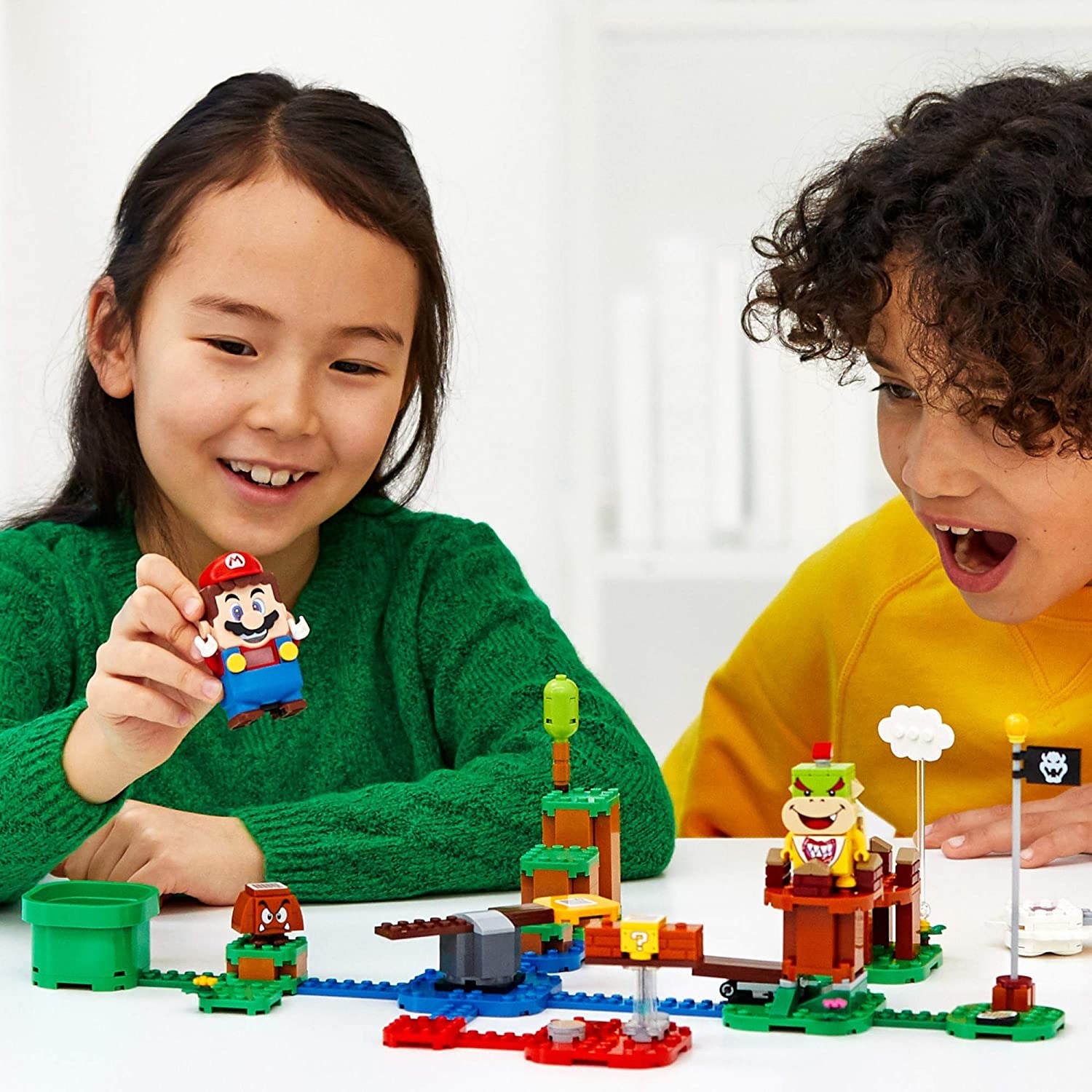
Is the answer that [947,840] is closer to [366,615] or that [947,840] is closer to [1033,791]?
[1033,791]

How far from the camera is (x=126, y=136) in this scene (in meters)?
2.62

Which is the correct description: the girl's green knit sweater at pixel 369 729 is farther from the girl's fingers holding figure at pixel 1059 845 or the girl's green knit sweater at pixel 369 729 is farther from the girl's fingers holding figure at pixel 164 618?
the girl's fingers holding figure at pixel 1059 845

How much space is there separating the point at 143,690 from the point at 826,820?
0.35 meters

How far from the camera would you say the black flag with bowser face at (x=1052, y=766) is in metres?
0.81

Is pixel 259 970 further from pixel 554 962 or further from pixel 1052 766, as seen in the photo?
pixel 1052 766

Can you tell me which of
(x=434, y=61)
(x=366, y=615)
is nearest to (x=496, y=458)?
(x=434, y=61)

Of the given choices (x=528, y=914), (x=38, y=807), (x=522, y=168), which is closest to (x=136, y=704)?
(x=38, y=807)

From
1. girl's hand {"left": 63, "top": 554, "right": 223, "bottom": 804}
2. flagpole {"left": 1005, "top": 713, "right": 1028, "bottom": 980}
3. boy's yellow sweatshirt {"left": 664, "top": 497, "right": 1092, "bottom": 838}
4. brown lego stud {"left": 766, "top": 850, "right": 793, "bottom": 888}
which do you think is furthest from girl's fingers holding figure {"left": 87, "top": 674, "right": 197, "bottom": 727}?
boy's yellow sweatshirt {"left": 664, "top": 497, "right": 1092, "bottom": 838}

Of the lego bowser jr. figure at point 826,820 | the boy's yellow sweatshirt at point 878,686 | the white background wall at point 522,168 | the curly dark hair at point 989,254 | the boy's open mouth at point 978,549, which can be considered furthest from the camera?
the white background wall at point 522,168

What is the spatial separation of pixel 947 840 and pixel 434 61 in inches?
70.5

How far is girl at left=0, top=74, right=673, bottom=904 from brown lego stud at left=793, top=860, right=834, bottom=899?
12.7 inches

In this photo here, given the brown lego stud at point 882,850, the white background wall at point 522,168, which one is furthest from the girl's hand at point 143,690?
the white background wall at point 522,168

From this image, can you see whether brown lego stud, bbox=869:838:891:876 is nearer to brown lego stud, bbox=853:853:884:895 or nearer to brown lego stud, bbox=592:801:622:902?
brown lego stud, bbox=853:853:884:895

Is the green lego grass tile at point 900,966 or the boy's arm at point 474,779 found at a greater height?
the boy's arm at point 474,779
